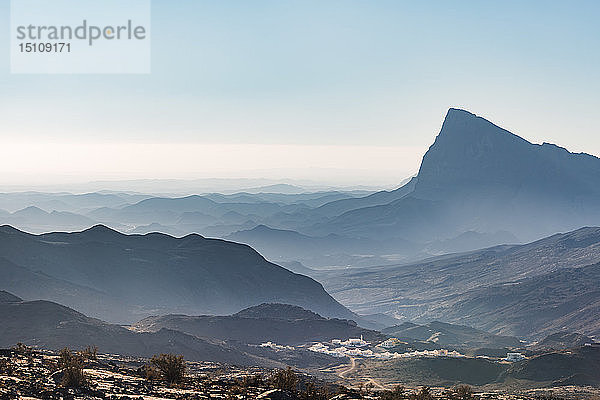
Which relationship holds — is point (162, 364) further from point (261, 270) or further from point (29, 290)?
point (261, 270)

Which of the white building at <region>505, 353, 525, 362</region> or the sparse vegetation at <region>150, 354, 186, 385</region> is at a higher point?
the sparse vegetation at <region>150, 354, 186, 385</region>

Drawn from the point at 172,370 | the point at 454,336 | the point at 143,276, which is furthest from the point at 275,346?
the point at 172,370

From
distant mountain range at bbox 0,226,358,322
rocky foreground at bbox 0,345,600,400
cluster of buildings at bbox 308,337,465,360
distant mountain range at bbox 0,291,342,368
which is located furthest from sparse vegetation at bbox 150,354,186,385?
distant mountain range at bbox 0,226,358,322

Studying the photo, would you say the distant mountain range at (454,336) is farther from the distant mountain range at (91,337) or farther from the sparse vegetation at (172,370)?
the sparse vegetation at (172,370)

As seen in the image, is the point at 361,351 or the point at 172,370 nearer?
the point at 172,370

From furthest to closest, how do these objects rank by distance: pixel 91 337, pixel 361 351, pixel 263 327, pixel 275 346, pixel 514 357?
pixel 263 327 → pixel 275 346 → pixel 361 351 → pixel 514 357 → pixel 91 337

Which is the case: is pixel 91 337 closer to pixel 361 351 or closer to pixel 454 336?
→ pixel 361 351

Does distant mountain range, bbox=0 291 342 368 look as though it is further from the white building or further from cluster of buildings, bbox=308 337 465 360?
the white building

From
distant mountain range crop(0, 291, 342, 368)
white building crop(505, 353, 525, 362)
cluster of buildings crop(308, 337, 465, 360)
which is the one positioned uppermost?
distant mountain range crop(0, 291, 342, 368)

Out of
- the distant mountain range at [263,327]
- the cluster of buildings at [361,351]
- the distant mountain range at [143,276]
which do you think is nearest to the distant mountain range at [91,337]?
the cluster of buildings at [361,351]

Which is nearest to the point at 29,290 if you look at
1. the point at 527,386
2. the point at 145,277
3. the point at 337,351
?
the point at 145,277
